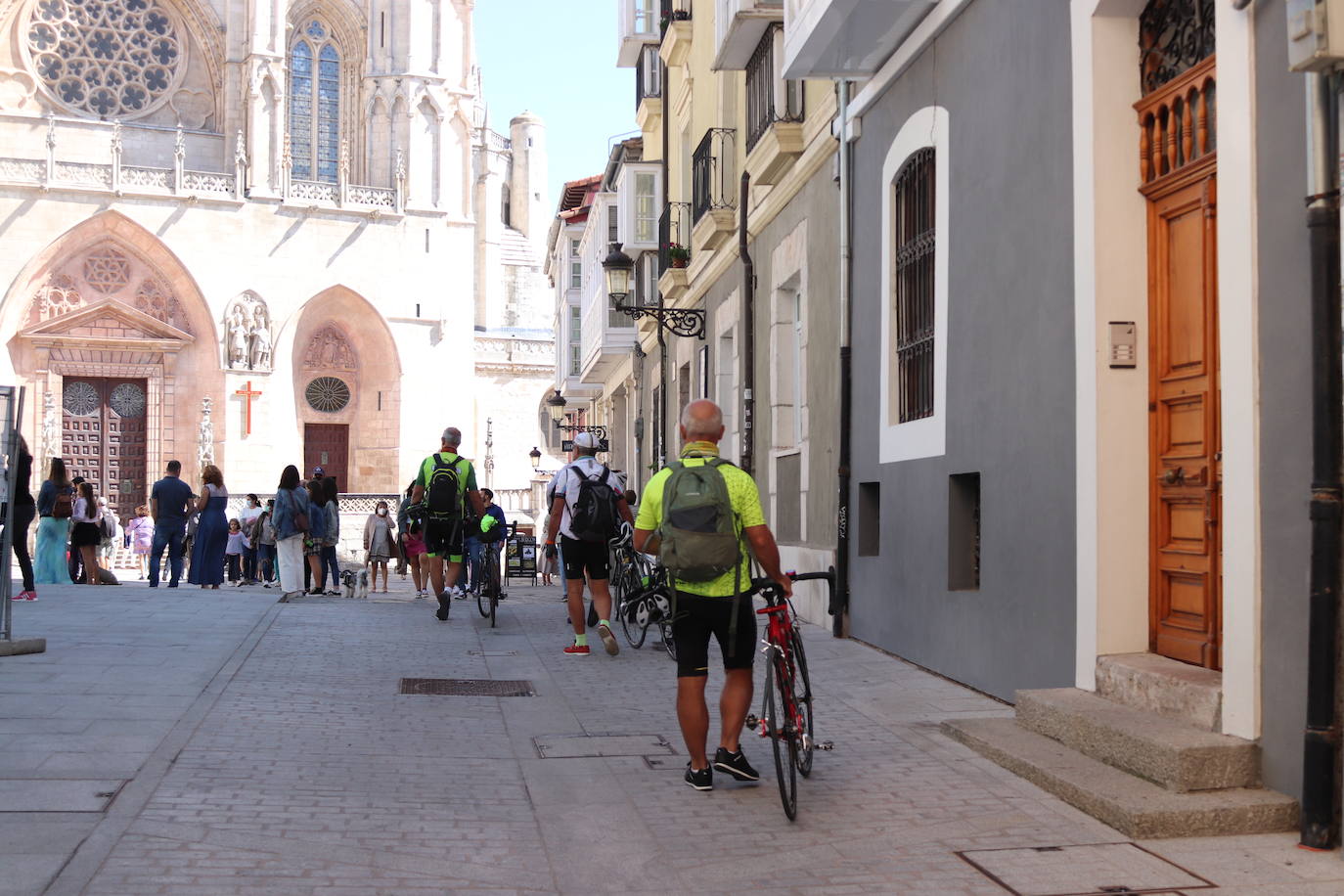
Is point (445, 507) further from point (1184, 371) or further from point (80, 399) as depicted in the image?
point (80, 399)

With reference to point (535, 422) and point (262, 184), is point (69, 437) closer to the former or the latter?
point (262, 184)

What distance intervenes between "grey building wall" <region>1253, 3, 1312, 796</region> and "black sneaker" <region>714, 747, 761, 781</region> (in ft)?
6.44

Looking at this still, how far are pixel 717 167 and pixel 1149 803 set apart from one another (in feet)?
43.2

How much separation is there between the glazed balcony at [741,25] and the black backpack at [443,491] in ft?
16.1

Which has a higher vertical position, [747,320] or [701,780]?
[747,320]

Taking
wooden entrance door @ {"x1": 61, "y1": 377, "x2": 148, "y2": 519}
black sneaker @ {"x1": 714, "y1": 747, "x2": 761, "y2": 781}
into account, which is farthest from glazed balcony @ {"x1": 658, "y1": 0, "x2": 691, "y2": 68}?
wooden entrance door @ {"x1": 61, "y1": 377, "x2": 148, "y2": 519}

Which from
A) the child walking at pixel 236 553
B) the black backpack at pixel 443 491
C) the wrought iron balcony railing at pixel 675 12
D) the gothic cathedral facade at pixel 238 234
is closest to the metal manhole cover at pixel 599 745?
A: the black backpack at pixel 443 491

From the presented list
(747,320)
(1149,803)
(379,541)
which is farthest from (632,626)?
(379,541)

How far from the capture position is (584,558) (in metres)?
10.8

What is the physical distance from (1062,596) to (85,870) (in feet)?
15.2

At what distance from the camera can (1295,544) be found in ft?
16.4

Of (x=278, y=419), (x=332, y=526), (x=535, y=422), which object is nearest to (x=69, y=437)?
(x=278, y=419)

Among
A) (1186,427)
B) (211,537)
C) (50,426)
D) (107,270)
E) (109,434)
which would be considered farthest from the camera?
(109,434)

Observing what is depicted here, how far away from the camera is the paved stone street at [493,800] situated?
14.9 feet
